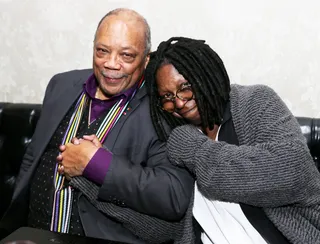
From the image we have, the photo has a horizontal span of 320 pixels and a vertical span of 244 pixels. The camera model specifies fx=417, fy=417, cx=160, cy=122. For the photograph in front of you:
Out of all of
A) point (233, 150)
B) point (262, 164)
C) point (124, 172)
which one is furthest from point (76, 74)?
point (262, 164)

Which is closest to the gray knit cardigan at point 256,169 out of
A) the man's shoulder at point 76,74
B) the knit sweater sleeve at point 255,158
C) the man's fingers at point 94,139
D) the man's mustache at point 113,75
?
the knit sweater sleeve at point 255,158

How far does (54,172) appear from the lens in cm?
161

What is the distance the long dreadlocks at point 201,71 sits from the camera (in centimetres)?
138

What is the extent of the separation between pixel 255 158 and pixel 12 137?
1291mm

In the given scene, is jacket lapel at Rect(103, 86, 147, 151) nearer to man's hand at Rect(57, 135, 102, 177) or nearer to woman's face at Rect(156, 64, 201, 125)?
man's hand at Rect(57, 135, 102, 177)

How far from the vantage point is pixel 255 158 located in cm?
124

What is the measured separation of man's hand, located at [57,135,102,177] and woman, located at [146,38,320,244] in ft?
0.83

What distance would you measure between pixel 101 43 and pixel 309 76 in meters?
0.95

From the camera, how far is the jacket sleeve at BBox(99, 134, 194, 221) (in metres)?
1.41

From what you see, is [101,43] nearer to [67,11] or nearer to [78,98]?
[78,98]

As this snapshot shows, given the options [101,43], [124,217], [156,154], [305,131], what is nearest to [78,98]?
[101,43]

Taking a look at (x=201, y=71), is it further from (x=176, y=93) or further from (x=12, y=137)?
(x=12, y=137)

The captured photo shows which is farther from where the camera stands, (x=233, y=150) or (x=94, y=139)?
(x=94, y=139)

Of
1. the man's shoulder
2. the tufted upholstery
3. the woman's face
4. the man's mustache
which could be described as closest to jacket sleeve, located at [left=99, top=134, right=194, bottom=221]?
the woman's face
